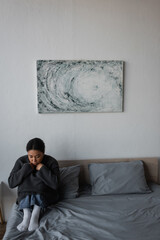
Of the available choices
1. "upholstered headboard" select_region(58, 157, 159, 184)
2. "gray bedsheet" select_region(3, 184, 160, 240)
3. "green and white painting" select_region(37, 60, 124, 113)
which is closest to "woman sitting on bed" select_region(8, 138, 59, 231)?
"gray bedsheet" select_region(3, 184, 160, 240)

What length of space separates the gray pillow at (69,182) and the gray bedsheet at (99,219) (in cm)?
8

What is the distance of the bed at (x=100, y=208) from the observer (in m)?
1.56

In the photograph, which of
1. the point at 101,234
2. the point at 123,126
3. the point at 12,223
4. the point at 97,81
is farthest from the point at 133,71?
the point at 12,223

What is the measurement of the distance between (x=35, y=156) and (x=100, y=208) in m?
0.75

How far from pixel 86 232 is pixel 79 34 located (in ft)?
6.41

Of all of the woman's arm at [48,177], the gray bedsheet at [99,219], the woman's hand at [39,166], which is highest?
the woman's hand at [39,166]

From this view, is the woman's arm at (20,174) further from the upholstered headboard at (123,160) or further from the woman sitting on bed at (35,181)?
the upholstered headboard at (123,160)

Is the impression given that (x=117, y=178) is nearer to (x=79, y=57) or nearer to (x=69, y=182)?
(x=69, y=182)

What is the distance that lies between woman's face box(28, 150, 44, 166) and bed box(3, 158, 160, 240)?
0.39m

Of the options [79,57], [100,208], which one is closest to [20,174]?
[100,208]

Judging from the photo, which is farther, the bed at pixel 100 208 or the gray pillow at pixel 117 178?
the gray pillow at pixel 117 178

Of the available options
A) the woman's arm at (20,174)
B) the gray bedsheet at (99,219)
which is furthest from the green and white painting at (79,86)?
the gray bedsheet at (99,219)

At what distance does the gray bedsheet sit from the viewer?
1536mm

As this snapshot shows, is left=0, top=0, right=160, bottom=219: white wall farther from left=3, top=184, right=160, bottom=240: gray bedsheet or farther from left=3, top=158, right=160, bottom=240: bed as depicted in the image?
left=3, top=184, right=160, bottom=240: gray bedsheet
